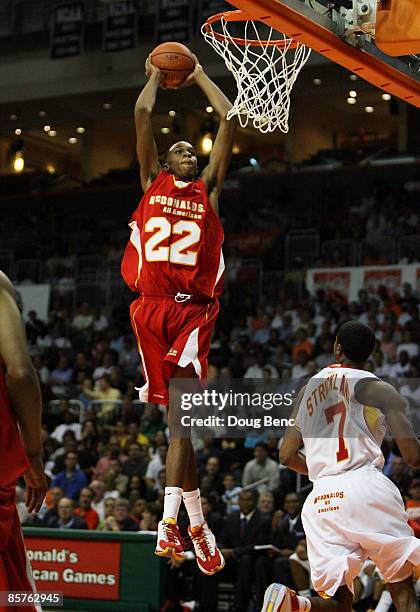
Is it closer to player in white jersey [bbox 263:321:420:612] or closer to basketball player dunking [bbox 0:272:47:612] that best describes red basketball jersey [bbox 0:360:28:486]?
basketball player dunking [bbox 0:272:47:612]

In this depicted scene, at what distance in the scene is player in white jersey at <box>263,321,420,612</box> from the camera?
5.89 meters

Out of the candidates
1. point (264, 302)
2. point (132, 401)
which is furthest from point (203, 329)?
point (264, 302)

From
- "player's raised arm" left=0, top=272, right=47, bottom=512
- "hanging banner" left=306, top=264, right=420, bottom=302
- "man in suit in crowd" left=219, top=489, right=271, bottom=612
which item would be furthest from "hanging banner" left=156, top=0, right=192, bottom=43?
"player's raised arm" left=0, top=272, right=47, bottom=512

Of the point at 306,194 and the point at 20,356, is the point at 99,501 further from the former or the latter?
the point at 306,194

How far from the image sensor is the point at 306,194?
24.8 metres

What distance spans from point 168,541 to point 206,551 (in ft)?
1.25

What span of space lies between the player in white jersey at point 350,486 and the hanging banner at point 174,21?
46.2 feet

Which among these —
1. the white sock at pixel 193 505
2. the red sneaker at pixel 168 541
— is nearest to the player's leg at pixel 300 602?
the red sneaker at pixel 168 541

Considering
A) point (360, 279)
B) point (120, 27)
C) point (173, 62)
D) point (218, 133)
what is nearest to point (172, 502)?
point (218, 133)

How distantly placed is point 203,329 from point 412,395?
7989 mm

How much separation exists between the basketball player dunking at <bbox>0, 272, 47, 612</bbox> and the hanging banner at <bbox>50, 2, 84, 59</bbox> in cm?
1738

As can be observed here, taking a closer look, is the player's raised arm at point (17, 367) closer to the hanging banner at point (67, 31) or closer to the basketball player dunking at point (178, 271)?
the basketball player dunking at point (178, 271)

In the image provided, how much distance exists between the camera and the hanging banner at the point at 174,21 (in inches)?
762

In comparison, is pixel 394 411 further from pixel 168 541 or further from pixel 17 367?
pixel 17 367
